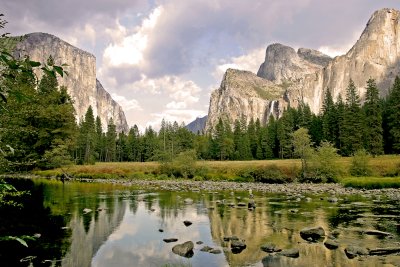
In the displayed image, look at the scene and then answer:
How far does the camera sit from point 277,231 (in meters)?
20.1

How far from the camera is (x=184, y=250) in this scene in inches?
640

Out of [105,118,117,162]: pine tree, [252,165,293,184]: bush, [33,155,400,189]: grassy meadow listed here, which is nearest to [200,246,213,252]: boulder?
[33,155,400,189]: grassy meadow

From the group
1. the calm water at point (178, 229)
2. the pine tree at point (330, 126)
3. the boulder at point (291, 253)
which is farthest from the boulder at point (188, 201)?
the pine tree at point (330, 126)

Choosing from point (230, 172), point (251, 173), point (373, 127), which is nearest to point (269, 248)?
point (251, 173)

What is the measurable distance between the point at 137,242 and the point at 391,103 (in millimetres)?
76488

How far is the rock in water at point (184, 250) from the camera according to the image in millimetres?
16014

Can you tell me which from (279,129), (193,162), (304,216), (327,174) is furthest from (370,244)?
(279,129)

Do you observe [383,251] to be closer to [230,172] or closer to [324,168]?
[324,168]

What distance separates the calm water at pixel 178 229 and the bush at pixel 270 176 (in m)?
25.0

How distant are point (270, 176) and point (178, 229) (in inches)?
1570

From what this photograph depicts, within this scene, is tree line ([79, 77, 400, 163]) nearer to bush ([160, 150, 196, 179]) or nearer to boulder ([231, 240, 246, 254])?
bush ([160, 150, 196, 179])

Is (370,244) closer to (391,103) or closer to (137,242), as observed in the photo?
(137,242)

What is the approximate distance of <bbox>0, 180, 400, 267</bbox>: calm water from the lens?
15.0 metres

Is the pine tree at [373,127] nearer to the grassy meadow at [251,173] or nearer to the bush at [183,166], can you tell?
the grassy meadow at [251,173]
